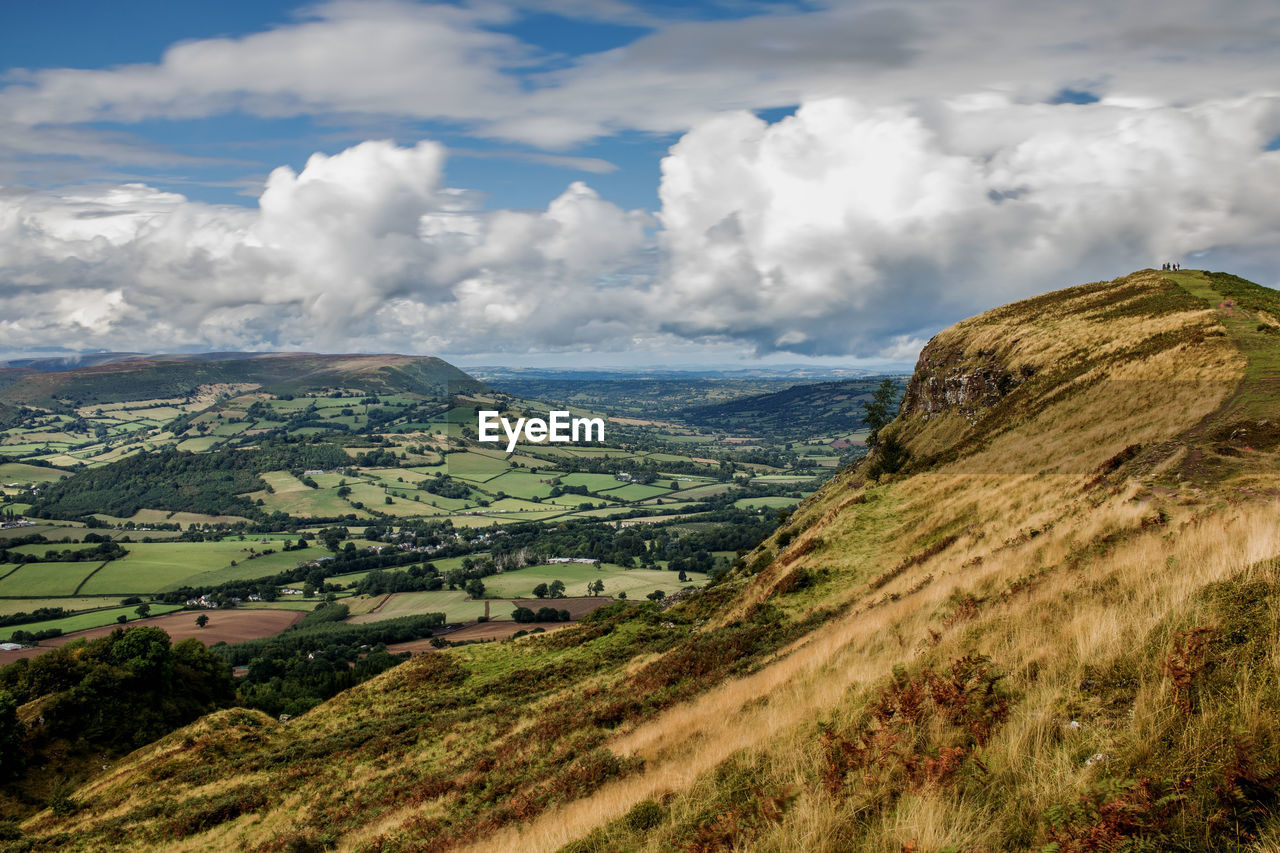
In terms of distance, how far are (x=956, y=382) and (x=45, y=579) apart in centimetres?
19084

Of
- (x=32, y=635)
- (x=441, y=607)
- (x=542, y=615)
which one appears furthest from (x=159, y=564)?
(x=542, y=615)

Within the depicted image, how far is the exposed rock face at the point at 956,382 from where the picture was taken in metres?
60.6

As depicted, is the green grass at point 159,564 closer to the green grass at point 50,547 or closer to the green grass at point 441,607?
the green grass at point 50,547

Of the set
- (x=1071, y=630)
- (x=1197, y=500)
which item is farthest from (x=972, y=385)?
(x=1071, y=630)

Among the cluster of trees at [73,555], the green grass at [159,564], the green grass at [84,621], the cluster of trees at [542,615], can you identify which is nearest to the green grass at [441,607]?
the cluster of trees at [542,615]

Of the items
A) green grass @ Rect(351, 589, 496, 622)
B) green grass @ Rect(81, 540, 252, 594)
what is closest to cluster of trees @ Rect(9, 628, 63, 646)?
green grass @ Rect(81, 540, 252, 594)

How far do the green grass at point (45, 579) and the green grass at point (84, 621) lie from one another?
22187 mm

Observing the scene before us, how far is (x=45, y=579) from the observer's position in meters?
148

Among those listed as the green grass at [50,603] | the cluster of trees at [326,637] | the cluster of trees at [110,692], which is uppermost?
the cluster of trees at [110,692]

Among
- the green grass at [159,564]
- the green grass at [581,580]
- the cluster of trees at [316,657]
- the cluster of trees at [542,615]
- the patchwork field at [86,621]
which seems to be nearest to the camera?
the cluster of trees at [316,657]

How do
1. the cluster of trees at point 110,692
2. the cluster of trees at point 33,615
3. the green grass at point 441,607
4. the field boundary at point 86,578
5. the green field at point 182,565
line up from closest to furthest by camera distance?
the cluster of trees at point 110,692 < the green grass at point 441,607 < the cluster of trees at point 33,615 < the field boundary at point 86,578 < the green field at point 182,565

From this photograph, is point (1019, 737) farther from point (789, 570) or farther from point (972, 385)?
point (972, 385)

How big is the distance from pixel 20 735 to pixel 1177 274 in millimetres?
114773

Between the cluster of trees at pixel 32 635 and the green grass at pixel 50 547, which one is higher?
the green grass at pixel 50 547
